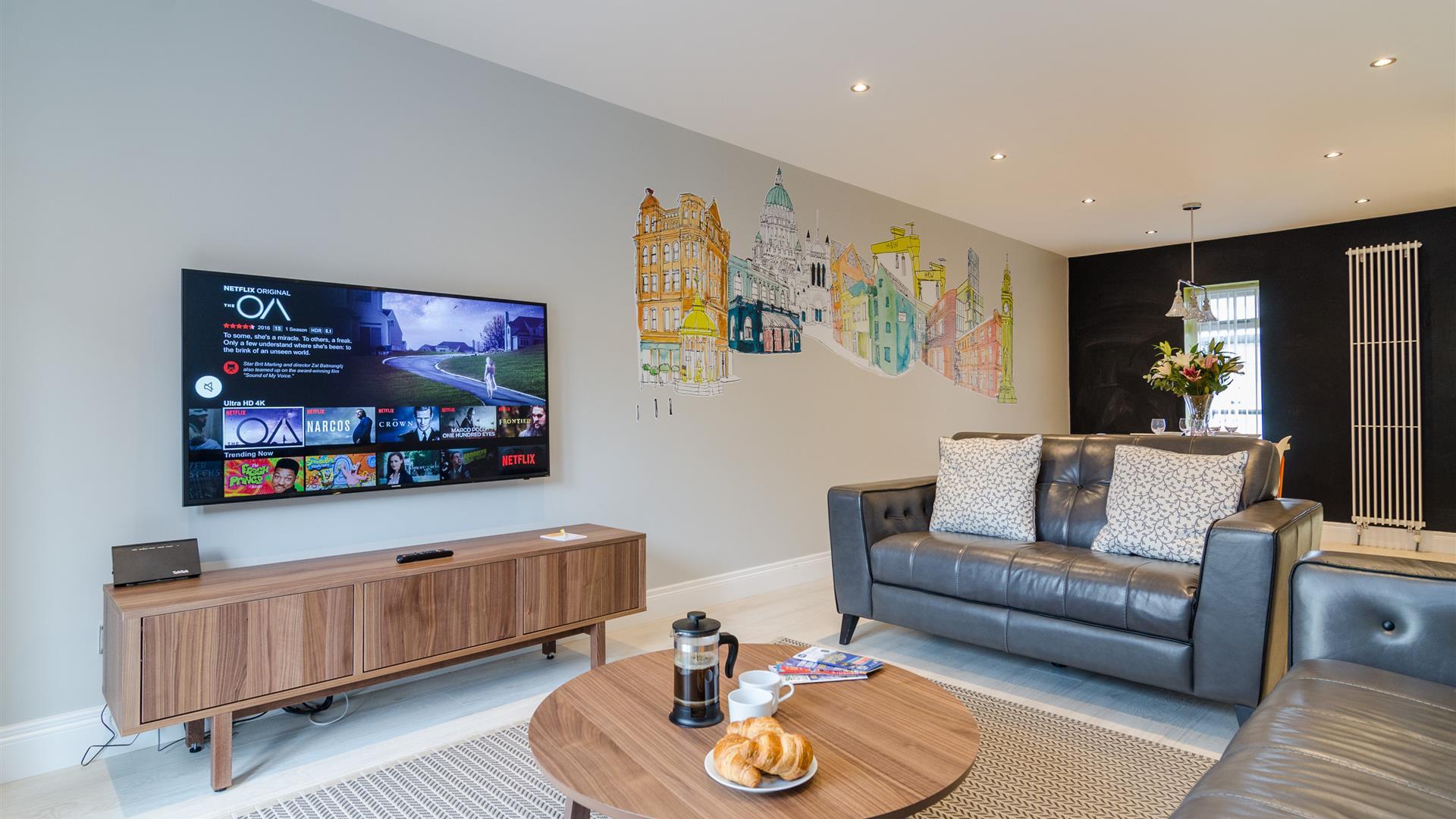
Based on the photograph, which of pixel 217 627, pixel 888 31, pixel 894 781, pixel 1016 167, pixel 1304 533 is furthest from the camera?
pixel 1016 167

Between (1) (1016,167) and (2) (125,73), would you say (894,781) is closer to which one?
(2) (125,73)

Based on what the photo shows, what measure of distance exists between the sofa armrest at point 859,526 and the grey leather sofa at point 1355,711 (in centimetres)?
173

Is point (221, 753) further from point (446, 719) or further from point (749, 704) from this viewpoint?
point (749, 704)

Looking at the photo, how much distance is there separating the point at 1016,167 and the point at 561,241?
3.06 m

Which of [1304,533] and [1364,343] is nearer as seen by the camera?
[1304,533]

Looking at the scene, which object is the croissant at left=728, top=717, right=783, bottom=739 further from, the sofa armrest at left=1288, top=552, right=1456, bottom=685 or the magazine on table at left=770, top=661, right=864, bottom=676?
the sofa armrest at left=1288, top=552, right=1456, bottom=685

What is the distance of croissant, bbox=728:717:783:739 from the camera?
4.59 ft

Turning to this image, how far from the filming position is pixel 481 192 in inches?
132

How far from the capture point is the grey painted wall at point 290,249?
233cm

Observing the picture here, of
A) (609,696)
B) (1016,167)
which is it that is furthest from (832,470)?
(609,696)

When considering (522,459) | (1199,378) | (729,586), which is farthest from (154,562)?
(1199,378)

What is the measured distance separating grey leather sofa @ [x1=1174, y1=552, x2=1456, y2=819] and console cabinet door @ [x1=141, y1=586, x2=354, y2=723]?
2301mm

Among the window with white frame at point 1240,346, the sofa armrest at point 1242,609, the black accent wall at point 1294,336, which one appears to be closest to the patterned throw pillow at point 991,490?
the sofa armrest at point 1242,609

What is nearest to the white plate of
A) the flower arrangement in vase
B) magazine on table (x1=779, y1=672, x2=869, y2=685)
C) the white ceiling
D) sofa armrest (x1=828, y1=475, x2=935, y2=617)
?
magazine on table (x1=779, y1=672, x2=869, y2=685)
